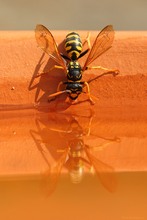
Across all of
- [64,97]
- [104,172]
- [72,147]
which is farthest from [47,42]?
[104,172]

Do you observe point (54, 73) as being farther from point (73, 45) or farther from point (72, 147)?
point (72, 147)

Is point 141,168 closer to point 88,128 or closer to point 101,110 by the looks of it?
point 88,128

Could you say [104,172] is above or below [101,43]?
below

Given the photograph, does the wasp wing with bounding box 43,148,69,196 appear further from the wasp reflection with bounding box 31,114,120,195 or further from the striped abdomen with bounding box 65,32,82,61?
the striped abdomen with bounding box 65,32,82,61

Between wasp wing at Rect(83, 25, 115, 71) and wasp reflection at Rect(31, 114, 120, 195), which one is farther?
wasp wing at Rect(83, 25, 115, 71)
